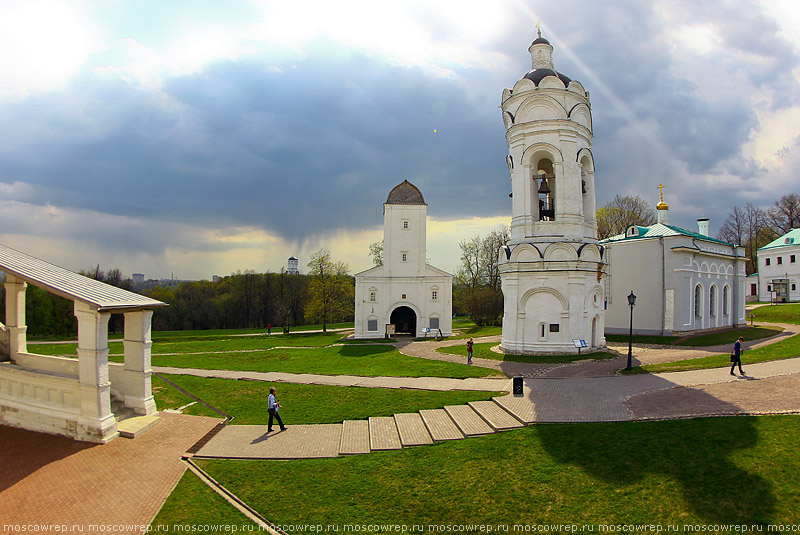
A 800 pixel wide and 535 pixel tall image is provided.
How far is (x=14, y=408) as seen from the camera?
11.5 meters

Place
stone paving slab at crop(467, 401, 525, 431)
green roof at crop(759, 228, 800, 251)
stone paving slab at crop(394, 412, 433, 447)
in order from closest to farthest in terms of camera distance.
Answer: stone paving slab at crop(394, 412, 433, 447), stone paving slab at crop(467, 401, 525, 431), green roof at crop(759, 228, 800, 251)

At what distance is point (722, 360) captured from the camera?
18.5 metres

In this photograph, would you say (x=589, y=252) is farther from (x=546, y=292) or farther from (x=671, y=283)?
(x=671, y=283)

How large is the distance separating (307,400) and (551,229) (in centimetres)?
1551

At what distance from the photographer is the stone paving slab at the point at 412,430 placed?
1086 cm

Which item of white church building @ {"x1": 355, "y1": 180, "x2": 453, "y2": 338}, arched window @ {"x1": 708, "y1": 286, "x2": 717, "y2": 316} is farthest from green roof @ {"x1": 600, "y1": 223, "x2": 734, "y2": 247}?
white church building @ {"x1": 355, "y1": 180, "x2": 453, "y2": 338}

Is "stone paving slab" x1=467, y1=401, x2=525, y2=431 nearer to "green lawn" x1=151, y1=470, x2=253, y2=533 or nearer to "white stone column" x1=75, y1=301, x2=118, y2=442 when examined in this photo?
"green lawn" x1=151, y1=470, x2=253, y2=533

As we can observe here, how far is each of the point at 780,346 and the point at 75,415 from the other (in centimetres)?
2873

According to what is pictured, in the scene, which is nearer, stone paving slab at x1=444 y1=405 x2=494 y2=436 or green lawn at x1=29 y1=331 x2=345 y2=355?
stone paving slab at x1=444 y1=405 x2=494 y2=436

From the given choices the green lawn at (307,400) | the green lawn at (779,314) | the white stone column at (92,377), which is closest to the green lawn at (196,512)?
the white stone column at (92,377)

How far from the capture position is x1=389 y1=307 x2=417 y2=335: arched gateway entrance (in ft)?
124

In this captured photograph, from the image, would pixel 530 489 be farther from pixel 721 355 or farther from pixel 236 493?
pixel 721 355

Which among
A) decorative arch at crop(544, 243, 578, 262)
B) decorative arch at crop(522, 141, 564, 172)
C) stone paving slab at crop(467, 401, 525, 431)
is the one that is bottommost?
stone paving slab at crop(467, 401, 525, 431)

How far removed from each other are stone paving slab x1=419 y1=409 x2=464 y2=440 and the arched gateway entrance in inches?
975
